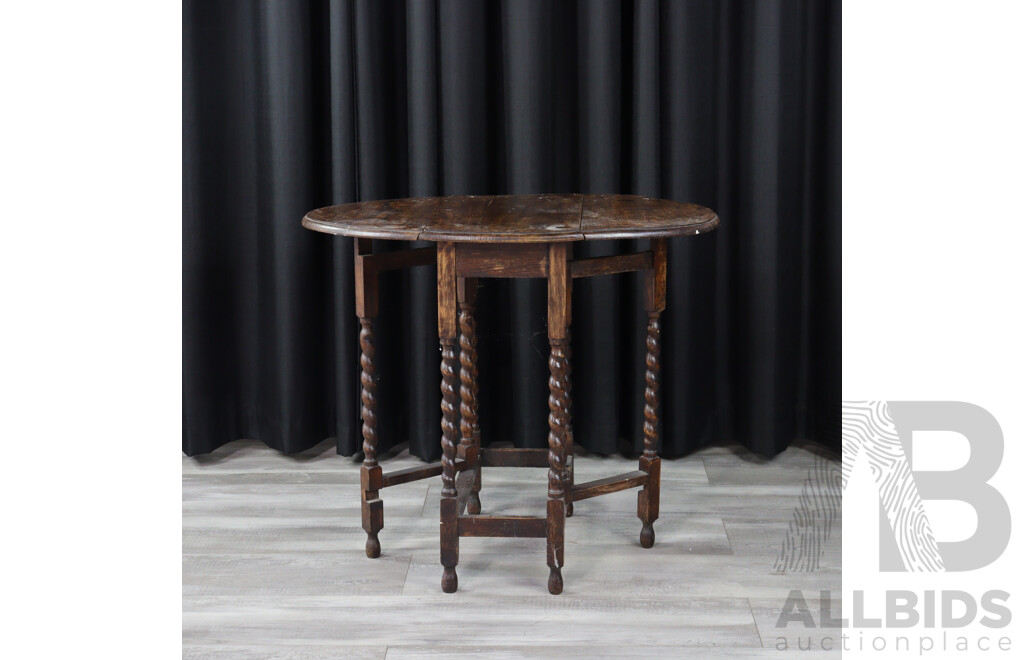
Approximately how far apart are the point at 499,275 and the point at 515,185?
0.72 meters

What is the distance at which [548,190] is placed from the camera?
2.62 m

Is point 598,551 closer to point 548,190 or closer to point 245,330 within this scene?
point 548,190

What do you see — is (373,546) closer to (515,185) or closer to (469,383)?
(469,383)

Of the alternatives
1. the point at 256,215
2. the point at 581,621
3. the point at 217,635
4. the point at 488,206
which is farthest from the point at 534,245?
the point at 256,215

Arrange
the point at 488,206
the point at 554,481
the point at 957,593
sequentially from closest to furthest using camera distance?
1. the point at 957,593
2. the point at 554,481
3. the point at 488,206

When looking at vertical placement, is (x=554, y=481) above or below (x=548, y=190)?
below

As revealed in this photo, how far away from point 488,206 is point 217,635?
1.04m

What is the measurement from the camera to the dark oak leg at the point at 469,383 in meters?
2.10

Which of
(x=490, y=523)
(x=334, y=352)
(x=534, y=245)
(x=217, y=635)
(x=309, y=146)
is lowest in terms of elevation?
(x=217, y=635)

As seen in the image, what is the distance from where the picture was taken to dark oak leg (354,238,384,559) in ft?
6.96

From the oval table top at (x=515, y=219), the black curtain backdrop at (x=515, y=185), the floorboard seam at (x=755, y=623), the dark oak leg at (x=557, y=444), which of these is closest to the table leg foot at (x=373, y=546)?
the dark oak leg at (x=557, y=444)

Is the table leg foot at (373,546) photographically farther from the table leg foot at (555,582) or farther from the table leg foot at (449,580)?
the table leg foot at (555,582)

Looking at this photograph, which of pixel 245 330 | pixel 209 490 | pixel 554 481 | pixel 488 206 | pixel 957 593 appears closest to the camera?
pixel 957 593

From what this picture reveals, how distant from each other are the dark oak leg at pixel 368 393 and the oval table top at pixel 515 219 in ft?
0.40
